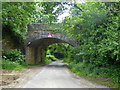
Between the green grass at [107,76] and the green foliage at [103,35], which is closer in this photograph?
the green grass at [107,76]

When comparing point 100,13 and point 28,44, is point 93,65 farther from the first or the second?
point 28,44

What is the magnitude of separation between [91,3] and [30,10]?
13.0 feet

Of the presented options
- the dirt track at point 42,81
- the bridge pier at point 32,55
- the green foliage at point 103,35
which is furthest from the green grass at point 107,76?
the bridge pier at point 32,55

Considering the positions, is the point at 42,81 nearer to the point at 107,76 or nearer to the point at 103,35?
the point at 107,76

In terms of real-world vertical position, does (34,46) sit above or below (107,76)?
above

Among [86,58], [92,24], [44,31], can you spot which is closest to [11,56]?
[44,31]

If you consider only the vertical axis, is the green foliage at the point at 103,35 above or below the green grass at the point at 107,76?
above

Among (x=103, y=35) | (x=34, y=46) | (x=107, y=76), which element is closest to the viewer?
(x=107, y=76)

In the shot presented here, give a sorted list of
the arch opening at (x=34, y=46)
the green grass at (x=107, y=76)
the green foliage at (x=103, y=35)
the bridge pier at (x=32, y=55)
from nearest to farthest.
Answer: the green grass at (x=107, y=76)
the green foliage at (x=103, y=35)
the bridge pier at (x=32, y=55)
the arch opening at (x=34, y=46)

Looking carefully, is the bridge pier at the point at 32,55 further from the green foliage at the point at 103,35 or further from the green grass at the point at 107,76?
the green grass at the point at 107,76

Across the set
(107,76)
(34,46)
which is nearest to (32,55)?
(34,46)

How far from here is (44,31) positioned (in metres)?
15.4

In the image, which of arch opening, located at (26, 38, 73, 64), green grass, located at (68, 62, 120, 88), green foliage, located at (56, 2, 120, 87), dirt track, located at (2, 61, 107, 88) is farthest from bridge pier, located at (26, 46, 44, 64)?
green grass, located at (68, 62, 120, 88)

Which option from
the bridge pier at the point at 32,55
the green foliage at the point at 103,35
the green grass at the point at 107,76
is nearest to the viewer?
the green grass at the point at 107,76
